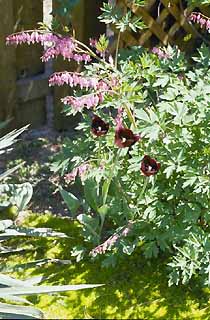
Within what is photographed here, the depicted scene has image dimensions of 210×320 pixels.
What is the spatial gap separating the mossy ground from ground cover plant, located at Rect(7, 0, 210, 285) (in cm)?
14

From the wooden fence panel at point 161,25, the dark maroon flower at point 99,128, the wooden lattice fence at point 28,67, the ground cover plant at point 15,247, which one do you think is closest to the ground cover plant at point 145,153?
the dark maroon flower at point 99,128

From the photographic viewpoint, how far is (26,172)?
13.5 ft

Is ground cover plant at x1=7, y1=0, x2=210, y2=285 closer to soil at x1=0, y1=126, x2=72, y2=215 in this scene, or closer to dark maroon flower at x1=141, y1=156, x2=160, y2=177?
dark maroon flower at x1=141, y1=156, x2=160, y2=177

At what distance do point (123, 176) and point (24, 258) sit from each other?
812mm

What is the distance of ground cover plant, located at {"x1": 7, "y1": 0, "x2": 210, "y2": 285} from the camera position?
8.78ft

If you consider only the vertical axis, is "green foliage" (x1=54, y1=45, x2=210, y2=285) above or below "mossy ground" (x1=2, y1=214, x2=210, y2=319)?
above

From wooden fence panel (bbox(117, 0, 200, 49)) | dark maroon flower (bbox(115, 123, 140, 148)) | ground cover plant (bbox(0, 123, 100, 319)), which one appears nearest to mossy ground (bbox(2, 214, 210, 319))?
Result: ground cover plant (bbox(0, 123, 100, 319))

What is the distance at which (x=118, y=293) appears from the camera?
123 inches

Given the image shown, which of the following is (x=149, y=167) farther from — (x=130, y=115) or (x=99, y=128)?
(x=130, y=115)

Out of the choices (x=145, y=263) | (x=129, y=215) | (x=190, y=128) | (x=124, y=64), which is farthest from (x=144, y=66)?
(x=145, y=263)

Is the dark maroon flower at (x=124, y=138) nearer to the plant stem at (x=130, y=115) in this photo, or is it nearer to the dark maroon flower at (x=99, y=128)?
the dark maroon flower at (x=99, y=128)

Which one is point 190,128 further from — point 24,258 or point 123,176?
point 24,258

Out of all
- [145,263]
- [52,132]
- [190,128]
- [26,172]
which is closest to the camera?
[190,128]

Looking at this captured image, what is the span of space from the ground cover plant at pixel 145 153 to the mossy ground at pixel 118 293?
0.47 ft
